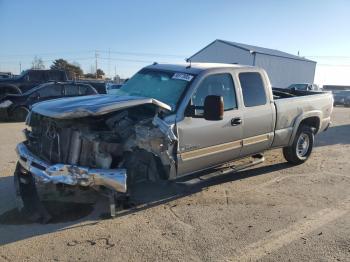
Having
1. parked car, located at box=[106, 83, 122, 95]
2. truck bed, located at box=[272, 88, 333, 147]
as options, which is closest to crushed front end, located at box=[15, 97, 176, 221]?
parked car, located at box=[106, 83, 122, 95]

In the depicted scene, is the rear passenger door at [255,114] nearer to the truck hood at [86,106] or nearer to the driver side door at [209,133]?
the driver side door at [209,133]

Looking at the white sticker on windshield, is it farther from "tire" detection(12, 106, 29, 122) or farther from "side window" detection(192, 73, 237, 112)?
"tire" detection(12, 106, 29, 122)

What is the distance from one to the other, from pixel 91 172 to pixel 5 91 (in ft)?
42.5

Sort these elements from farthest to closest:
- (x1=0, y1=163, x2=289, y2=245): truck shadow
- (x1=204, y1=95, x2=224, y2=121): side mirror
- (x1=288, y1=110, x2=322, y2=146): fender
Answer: (x1=288, y1=110, x2=322, y2=146): fender < (x1=204, y1=95, x2=224, y2=121): side mirror < (x1=0, y1=163, x2=289, y2=245): truck shadow

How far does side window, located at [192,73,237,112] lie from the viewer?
5895 millimetres

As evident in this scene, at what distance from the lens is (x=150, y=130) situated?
200 inches

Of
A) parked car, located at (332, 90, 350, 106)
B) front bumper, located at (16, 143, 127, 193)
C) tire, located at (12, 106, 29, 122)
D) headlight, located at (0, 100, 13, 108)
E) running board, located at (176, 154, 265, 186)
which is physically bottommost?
parked car, located at (332, 90, 350, 106)

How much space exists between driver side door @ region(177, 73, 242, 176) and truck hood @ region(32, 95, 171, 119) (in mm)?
566

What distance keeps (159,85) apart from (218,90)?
2.98ft

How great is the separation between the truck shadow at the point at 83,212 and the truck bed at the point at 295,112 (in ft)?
4.31

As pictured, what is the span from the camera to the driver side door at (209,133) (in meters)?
5.61

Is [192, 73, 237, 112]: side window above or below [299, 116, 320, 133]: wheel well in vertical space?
above

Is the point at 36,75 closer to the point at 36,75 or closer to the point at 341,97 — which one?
the point at 36,75

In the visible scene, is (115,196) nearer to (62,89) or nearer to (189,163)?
(189,163)
